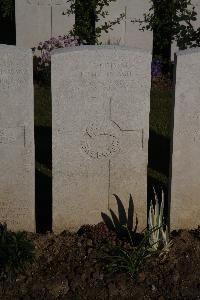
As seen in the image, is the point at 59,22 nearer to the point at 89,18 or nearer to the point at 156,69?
the point at 89,18

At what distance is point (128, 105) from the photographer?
4.77m

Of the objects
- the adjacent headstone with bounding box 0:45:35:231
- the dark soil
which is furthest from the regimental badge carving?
the dark soil

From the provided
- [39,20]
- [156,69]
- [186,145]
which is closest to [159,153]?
[186,145]

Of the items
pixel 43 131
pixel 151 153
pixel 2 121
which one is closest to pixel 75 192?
pixel 2 121

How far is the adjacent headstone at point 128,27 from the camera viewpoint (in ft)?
29.2

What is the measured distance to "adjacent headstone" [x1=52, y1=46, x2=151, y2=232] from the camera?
4.63 meters

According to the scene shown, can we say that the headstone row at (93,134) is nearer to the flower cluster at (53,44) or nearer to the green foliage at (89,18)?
the flower cluster at (53,44)

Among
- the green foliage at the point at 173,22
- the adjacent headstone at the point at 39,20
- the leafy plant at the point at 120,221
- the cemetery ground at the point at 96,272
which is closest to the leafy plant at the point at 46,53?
the adjacent headstone at the point at 39,20

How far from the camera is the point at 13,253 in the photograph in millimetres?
4555

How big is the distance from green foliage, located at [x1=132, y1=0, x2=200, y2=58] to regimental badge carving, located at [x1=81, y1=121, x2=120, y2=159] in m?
4.46

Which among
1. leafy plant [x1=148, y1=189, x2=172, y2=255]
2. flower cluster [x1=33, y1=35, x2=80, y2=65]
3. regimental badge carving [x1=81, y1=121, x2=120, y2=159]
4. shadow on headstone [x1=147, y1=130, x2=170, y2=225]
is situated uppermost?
flower cluster [x1=33, y1=35, x2=80, y2=65]

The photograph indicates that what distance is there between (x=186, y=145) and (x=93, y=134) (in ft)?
2.34

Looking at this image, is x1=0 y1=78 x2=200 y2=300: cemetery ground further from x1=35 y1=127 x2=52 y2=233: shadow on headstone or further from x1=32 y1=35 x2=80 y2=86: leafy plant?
x1=32 y1=35 x2=80 y2=86: leafy plant

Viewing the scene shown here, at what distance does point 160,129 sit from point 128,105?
2.76 m
